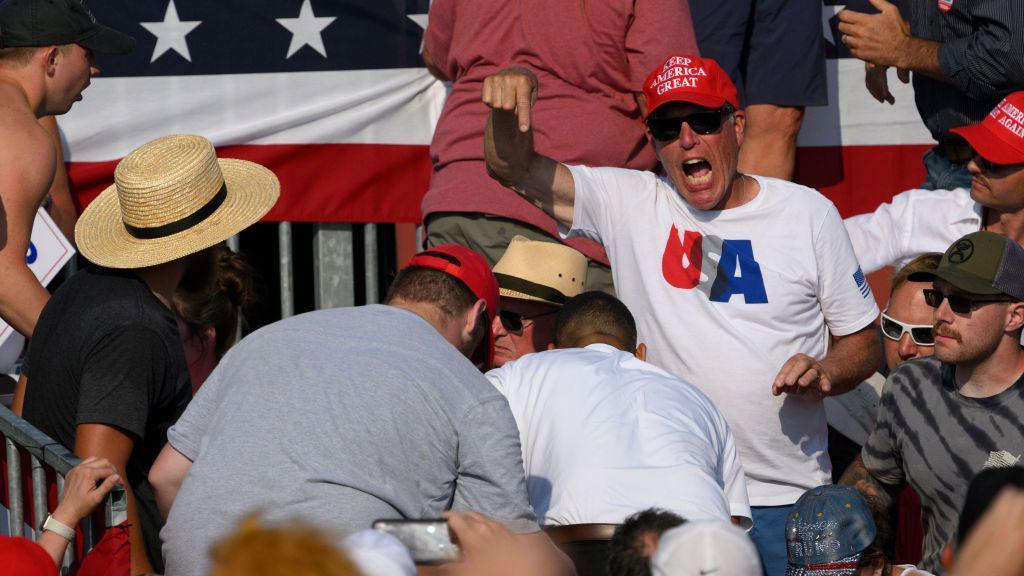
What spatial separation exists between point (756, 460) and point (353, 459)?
167 centimetres

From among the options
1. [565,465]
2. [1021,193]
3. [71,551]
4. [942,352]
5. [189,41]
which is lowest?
[71,551]

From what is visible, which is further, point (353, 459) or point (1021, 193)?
point (1021, 193)

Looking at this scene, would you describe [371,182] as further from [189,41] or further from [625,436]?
[625,436]

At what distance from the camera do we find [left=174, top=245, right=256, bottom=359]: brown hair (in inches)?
186

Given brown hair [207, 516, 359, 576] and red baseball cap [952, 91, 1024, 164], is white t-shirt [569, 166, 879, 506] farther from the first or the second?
brown hair [207, 516, 359, 576]

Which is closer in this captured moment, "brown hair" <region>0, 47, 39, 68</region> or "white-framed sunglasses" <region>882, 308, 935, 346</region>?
"brown hair" <region>0, 47, 39, 68</region>

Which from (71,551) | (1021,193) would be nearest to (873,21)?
(1021,193)

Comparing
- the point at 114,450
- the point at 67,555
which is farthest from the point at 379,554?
the point at 67,555

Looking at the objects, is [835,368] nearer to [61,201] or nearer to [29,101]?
[29,101]

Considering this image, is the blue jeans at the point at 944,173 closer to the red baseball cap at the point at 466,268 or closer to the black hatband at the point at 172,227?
the red baseball cap at the point at 466,268

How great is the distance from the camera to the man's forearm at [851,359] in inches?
165

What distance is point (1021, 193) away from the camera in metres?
4.91

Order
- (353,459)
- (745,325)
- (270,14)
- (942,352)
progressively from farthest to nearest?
(270,14)
(745,325)
(942,352)
(353,459)

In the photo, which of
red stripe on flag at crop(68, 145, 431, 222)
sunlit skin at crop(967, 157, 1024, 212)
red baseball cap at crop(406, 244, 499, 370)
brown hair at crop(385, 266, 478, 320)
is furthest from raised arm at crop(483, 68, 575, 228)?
red stripe on flag at crop(68, 145, 431, 222)
